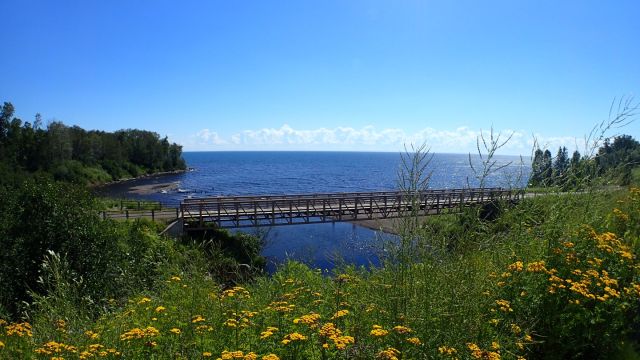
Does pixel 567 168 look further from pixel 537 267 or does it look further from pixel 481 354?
pixel 481 354

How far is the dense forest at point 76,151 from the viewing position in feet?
215

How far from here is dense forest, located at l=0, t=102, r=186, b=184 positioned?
6562 centimetres

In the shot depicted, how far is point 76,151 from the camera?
77062mm

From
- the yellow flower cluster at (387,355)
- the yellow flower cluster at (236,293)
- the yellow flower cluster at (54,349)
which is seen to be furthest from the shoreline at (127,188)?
the yellow flower cluster at (387,355)

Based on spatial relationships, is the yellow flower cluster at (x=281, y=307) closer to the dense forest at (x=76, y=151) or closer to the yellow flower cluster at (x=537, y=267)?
the yellow flower cluster at (x=537, y=267)

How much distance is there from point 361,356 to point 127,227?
19.4m

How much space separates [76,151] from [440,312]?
8720 centimetres

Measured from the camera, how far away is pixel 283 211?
75.1ft

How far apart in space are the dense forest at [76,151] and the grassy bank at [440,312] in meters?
58.7

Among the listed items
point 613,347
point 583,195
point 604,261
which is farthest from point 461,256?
point 583,195

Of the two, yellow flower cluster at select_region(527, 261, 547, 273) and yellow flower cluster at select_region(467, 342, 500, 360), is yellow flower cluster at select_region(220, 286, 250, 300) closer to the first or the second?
yellow flower cluster at select_region(467, 342, 500, 360)

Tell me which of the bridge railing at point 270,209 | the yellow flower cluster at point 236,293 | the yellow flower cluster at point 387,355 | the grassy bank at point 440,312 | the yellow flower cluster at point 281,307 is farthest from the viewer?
the bridge railing at point 270,209

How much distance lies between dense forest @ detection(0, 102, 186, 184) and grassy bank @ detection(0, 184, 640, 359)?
58682 millimetres

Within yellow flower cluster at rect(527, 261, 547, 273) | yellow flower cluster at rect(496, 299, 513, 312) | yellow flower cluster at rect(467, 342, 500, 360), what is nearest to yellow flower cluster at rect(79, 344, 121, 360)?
yellow flower cluster at rect(467, 342, 500, 360)
